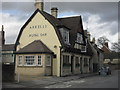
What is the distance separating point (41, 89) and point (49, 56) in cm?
1460

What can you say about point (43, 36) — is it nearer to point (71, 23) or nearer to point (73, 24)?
point (73, 24)

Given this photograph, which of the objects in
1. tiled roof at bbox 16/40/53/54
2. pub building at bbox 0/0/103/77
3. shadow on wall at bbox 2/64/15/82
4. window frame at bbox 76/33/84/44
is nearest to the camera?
shadow on wall at bbox 2/64/15/82

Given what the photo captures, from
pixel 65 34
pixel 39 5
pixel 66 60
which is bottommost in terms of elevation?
pixel 66 60

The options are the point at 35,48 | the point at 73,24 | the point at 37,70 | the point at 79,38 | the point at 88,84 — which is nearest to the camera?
the point at 88,84

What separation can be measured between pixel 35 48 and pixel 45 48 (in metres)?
1.28

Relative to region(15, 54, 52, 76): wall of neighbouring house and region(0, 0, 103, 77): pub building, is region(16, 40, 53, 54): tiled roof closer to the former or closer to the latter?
region(0, 0, 103, 77): pub building

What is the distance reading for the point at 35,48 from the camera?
3180 centimetres

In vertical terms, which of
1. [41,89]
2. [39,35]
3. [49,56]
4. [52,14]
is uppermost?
[52,14]

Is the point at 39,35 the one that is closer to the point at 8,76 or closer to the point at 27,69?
the point at 27,69

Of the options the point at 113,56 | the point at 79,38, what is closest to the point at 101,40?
the point at 113,56

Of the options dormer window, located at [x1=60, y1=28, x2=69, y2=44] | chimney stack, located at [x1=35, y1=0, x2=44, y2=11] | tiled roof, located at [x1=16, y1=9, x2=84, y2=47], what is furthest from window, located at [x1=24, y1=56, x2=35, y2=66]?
chimney stack, located at [x1=35, y1=0, x2=44, y2=11]

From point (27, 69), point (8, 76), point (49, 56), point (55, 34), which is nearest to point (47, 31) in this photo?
point (55, 34)

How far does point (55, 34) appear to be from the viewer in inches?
1280

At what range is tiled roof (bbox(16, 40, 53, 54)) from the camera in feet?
102
